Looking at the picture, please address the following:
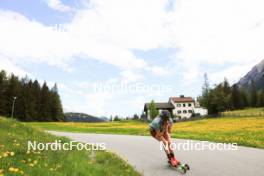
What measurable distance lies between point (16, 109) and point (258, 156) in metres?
95.2

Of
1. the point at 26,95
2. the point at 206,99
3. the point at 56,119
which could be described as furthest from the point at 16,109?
the point at 206,99

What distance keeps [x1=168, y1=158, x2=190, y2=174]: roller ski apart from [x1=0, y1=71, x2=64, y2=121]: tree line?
90591mm

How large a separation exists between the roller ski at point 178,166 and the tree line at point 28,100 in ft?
297

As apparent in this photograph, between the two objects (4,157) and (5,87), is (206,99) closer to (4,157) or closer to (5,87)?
(5,87)

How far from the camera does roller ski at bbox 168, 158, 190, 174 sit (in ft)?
28.5

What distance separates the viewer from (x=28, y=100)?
101 m

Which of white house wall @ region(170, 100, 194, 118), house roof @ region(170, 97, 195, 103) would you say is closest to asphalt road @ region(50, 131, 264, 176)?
white house wall @ region(170, 100, 194, 118)

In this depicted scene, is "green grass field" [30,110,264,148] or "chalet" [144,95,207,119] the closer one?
"green grass field" [30,110,264,148]

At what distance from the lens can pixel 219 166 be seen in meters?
9.62

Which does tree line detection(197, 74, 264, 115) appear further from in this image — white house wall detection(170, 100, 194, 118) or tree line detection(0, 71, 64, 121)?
tree line detection(0, 71, 64, 121)

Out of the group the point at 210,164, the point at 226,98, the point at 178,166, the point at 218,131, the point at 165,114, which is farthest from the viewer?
the point at 226,98

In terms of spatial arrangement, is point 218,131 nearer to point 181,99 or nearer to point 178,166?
point 178,166

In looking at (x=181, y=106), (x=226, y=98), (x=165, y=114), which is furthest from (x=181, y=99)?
(x=165, y=114)

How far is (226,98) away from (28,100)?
59233 millimetres
